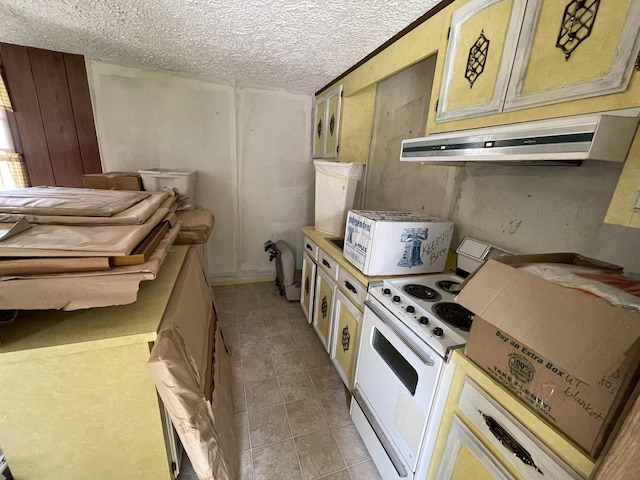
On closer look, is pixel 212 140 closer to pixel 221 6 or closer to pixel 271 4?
pixel 221 6

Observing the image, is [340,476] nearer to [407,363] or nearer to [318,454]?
[318,454]

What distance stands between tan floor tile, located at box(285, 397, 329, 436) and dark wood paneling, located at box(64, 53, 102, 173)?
2865 mm

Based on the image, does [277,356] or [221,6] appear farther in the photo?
[277,356]

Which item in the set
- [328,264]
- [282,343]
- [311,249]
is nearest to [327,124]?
[311,249]

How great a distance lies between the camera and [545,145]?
72 centimetres

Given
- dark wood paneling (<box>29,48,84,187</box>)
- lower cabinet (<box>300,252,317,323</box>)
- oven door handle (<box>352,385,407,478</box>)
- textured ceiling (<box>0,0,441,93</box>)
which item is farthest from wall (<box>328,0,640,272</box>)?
dark wood paneling (<box>29,48,84,187</box>)

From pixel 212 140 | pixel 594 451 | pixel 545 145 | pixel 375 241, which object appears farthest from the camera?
pixel 212 140

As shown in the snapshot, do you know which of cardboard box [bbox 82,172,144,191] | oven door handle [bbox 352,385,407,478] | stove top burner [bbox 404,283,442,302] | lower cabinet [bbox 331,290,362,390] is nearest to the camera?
oven door handle [bbox 352,385,407,478]

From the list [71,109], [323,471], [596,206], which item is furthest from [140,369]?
[71,109]

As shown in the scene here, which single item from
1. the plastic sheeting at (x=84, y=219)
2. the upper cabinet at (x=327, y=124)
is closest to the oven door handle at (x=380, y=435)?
the plastic sheeting at (x=84, y=219)

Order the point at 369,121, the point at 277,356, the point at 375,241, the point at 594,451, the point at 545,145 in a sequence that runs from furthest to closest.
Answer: the point at 369,121
the point at 277,356
the point at 375,241
the point at 545,145
the point at 594,451

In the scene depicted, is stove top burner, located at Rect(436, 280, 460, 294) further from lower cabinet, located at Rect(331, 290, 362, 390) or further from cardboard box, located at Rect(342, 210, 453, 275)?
lower cabinet, located at Rect(331, 290, 362, 390)

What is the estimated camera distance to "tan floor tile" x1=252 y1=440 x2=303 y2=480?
4.08 feet

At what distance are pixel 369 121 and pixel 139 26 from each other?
177 cm
